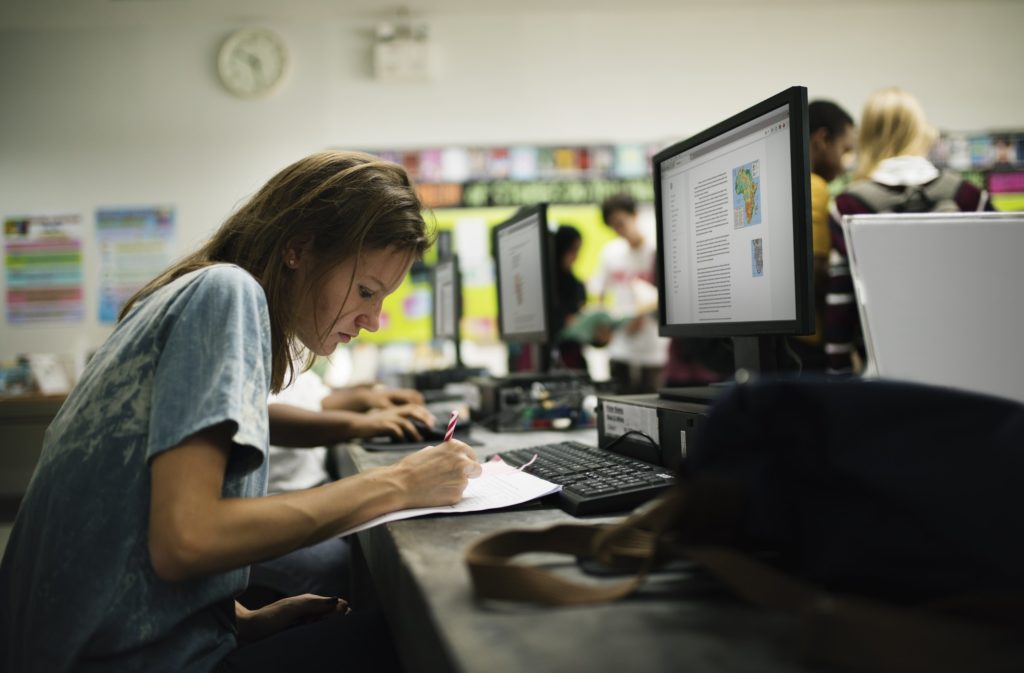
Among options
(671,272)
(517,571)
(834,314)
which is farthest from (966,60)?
(517,571)

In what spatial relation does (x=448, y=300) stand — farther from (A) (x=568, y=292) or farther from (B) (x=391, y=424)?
(B) (x=391, y=424)

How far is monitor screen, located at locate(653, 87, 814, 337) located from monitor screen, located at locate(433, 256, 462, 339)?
4.11ft

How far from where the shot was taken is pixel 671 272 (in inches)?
48.6

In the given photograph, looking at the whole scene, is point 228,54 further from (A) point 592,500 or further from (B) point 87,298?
(A) point 592,500

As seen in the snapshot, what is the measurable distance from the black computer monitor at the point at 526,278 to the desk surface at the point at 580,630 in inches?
44.2

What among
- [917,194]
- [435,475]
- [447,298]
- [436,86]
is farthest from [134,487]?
[436,86]

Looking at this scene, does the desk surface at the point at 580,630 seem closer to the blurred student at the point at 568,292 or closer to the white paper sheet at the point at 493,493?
the white paper sheet at the point at 493,493

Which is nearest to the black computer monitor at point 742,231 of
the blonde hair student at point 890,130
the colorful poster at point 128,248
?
the blonde hair student at point 890,130

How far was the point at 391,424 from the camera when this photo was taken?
4.72 feet

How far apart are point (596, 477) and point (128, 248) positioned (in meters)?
4.00

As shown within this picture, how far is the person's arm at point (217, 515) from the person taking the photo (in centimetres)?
66

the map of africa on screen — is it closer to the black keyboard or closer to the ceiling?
the black keyboard

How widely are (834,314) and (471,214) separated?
2.68 metres

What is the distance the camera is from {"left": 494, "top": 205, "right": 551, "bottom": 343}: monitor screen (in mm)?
1723
